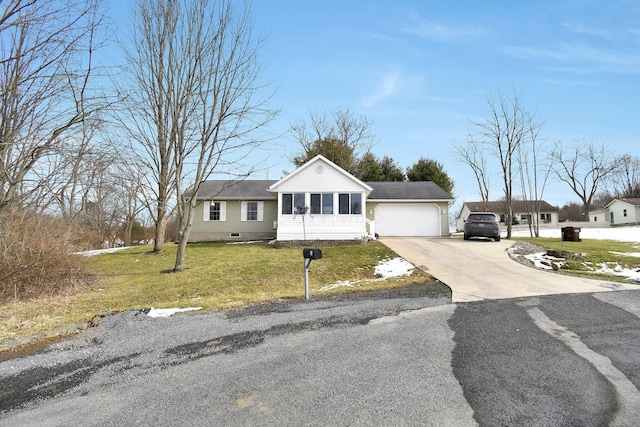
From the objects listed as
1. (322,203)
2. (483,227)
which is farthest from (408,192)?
(322,203)

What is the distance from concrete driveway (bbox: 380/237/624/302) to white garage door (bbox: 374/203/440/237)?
18.6 ft

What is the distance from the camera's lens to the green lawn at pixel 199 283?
21.9 ft

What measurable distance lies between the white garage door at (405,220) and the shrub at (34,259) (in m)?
15.0

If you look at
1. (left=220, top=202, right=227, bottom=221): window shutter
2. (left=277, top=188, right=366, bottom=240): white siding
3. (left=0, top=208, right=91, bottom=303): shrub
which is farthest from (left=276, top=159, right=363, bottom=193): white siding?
(left=0, top=208, right=91, bottom=303): shrub

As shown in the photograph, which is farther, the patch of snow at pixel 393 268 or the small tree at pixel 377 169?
the small tree at pixel 377 169

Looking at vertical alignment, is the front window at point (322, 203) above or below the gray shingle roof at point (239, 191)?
below

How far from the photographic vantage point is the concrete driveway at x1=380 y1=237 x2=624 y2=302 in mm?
7242

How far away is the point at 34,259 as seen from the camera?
8.23 metres

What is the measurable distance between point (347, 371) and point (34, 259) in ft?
29.2

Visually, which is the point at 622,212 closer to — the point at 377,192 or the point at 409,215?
the point at 409,215

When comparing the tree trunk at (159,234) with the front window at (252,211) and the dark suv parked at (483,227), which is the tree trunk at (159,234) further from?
the dark suv parked at (483,227)

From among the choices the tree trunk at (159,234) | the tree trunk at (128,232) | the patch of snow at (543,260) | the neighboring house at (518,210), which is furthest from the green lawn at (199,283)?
the neighboring house at (518,210)

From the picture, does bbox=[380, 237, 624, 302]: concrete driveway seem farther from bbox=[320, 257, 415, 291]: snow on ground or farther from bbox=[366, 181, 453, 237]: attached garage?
bbox=[366, 181, 453, 237]: attached garage

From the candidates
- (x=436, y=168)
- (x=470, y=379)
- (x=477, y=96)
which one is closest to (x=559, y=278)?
(x=470, y=379)
